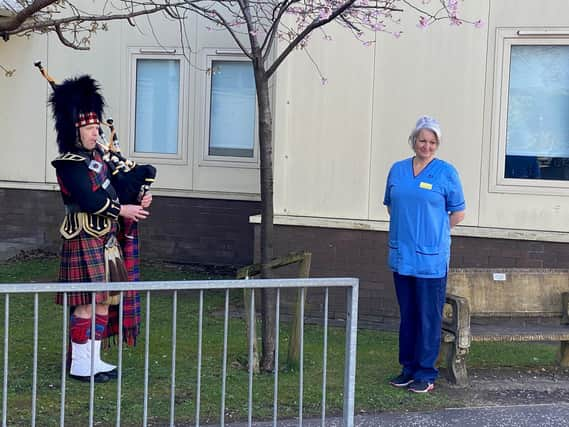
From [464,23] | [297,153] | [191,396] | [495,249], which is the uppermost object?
[464,23]

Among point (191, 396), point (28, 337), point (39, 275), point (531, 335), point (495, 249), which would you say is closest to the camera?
point (191, 396)

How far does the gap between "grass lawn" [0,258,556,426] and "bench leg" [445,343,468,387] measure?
286 mm

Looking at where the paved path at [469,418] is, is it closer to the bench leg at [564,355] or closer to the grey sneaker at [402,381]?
the grey sneaker at [402,381]

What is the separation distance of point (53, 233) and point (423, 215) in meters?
7.04

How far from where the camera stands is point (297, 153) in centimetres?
826

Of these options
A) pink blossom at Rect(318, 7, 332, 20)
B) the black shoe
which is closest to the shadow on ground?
the black shoe

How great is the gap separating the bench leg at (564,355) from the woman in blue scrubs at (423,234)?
1.43m

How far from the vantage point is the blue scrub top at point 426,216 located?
228 inches

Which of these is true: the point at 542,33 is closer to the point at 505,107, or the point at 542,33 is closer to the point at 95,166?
the point at 505,107

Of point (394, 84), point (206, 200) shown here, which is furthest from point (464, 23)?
point (206, 200)

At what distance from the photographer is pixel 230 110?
11.0 m

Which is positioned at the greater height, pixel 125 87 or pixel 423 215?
pixel 125 87

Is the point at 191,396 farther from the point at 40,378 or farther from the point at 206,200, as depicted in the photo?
the point at 206,200

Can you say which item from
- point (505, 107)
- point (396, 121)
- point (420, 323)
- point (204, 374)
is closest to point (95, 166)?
point (204, 374)
